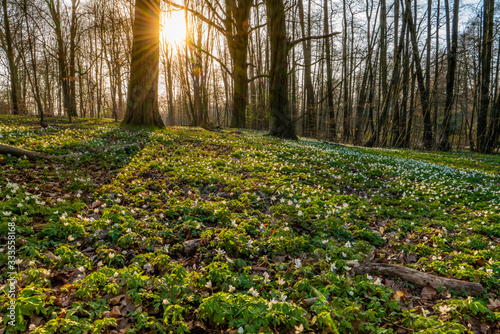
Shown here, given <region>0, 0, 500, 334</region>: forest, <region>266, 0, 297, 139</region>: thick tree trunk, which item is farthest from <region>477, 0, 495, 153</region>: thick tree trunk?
<region>266, 0, 297, 139</region>: thick tree trunk

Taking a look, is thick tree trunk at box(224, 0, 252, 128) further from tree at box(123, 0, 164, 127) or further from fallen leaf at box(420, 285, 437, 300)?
fallen leaf at box(420, 285, 437, 300)

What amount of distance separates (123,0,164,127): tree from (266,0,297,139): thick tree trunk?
22.9ft

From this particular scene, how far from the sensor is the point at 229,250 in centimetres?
369

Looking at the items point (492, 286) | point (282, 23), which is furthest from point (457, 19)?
point (492, 286)

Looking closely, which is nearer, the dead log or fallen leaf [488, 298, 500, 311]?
fallen leaf [488, 298, 500, 311]

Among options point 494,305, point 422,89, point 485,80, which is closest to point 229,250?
point 494,305

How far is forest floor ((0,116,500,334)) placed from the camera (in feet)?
8.14

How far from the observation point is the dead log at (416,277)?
3.09 meters

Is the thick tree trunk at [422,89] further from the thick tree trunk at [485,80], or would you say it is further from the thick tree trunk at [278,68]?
the thick tree trunk at [278,68]

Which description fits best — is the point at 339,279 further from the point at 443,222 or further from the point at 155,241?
the point at 443,222

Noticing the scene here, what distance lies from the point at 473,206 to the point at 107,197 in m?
8.62

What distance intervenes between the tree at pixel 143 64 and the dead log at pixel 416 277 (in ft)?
44.6

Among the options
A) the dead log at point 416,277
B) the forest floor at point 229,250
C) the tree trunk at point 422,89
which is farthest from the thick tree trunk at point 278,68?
the dead log at point 416,277

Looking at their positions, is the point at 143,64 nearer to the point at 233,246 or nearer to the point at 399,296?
the point at 233,246
